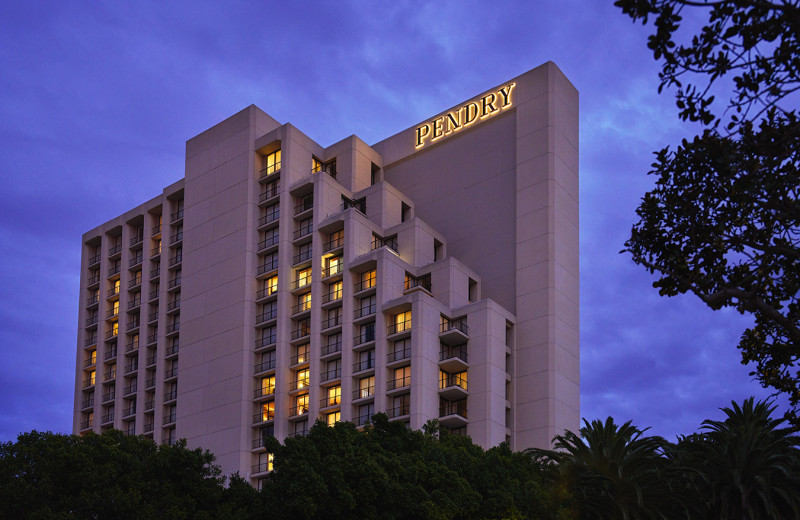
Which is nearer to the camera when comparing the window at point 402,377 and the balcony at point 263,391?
the window at point 402,377

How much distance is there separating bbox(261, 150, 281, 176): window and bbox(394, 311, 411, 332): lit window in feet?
76.2

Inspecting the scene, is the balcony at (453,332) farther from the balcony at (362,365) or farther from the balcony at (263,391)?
the balcony at (263,391)

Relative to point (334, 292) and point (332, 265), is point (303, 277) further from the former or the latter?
point (334, 292)

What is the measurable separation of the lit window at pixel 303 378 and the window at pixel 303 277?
8877 mm

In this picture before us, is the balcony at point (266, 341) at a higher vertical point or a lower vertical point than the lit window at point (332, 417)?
higher

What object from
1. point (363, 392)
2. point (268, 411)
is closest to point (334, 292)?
point (363, 392)

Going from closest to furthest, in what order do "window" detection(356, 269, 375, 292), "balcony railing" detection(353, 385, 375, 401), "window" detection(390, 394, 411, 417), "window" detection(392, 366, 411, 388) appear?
"window" detection(390, 394, 411, 417) < "window" detection(392, 366, 411, 388) < "balcony railing" detection(353, 385, 375, 401) < "window" detection(356, 269, 375, 292)

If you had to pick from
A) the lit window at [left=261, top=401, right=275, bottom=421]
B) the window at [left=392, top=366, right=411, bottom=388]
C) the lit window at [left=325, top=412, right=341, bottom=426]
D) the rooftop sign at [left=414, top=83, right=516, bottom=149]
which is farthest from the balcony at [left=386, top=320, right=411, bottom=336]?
the rooftop sign at [left=414, top=83, right=516, bottom=149]

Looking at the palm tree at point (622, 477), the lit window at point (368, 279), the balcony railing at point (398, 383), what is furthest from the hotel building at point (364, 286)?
the palm tree at point (622, 477)

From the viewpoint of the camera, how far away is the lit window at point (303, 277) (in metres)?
100

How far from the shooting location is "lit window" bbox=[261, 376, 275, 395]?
9838 centimetres

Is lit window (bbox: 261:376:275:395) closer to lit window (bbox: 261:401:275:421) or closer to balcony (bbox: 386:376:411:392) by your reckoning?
lit window (bbox: 261:401:275:421)

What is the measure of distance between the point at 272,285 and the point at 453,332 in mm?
21866

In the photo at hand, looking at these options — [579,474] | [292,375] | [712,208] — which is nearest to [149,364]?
[292,375]
